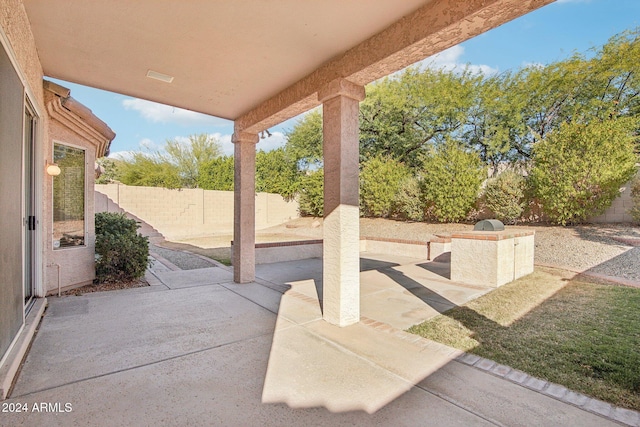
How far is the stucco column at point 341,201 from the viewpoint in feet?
12.5

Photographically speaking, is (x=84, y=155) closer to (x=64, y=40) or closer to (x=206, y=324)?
(x=64, y=40)

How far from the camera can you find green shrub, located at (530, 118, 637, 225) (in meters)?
8.73

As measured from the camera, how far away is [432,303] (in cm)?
488

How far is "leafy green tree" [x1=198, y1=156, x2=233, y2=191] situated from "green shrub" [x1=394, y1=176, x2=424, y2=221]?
12303 millimetres

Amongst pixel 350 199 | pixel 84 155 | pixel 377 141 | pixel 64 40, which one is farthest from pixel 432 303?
pixel 377 141

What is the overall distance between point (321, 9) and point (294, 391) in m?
3.35

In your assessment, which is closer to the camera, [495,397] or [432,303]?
[495,397]

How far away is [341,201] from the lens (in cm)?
380

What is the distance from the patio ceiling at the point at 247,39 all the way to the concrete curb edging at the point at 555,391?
306 cm

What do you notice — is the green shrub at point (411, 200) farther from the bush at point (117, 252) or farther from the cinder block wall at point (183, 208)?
the bush at point (117, 252)

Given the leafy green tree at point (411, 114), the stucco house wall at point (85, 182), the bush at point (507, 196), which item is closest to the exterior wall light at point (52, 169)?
the stucco house wall at point (85, 182)

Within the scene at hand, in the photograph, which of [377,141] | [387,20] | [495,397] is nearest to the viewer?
[495,397]

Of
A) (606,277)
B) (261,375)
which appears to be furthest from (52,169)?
(606,277)

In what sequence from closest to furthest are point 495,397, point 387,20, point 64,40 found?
point 495,397
point 387,20
point 64,40
